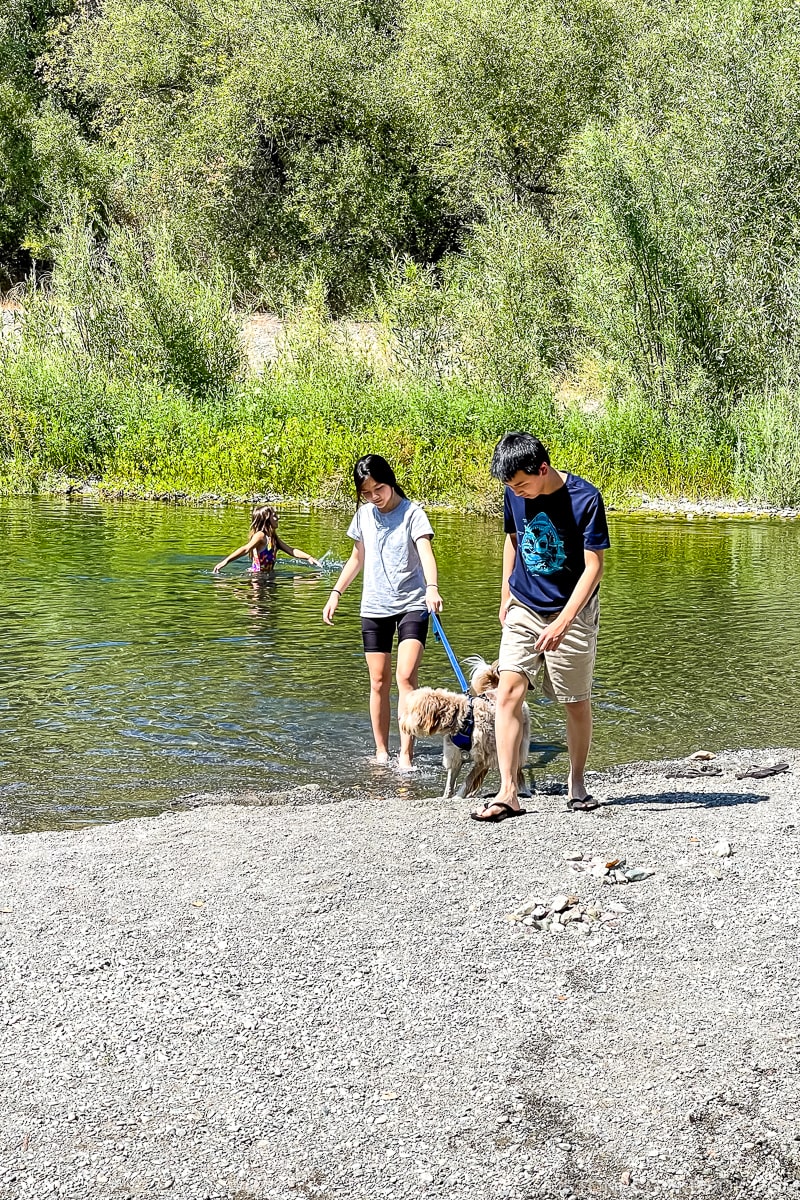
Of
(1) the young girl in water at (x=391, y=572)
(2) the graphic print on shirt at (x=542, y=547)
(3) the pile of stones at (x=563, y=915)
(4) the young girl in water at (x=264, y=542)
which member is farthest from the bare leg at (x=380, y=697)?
(4) the young girl in water at (x=264, y=542)

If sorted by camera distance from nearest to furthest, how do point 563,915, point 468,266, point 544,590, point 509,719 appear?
point 563,915 → point 544,590 → point 509,719 → point 468,266

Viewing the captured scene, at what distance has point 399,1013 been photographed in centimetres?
499

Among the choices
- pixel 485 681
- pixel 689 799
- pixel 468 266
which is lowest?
pixel 689 799

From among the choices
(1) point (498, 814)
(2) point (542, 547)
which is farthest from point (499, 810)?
(2) point (542, 547)

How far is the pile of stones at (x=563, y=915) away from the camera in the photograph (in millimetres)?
5773

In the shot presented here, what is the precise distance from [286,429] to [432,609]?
2278 centimetres

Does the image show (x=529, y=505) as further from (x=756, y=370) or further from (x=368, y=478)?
(x=756, y=370)

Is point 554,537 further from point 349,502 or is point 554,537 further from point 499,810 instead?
point 349,502

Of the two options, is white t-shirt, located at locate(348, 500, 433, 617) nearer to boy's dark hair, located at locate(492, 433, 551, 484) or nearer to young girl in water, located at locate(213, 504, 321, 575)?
boy's dark hair, located at locate(492, 433, 551, 484)

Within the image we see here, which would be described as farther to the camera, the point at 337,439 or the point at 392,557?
the point at 337,439

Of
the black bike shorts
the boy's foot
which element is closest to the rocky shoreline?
the black bike shorts

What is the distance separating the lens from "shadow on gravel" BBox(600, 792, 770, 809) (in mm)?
7859

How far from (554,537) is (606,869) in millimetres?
1795

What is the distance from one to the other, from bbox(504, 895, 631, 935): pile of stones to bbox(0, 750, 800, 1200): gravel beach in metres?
0.03
